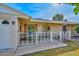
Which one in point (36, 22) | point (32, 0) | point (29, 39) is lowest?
point (29, 39)

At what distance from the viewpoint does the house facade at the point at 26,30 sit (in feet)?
20.6

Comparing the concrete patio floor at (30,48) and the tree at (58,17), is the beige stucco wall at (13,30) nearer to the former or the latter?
the concrete patio floor at (30,48)

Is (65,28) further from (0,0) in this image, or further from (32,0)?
(0,0)

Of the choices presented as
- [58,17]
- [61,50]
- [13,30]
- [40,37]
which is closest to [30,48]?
[40,37]

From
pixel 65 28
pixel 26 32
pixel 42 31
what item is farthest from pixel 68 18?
pixel 26 32

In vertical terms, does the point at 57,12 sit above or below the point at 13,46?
above

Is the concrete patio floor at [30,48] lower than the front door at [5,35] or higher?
lower

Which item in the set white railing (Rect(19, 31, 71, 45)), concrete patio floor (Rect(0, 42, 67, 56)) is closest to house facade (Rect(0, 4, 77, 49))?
white railing (Rect(19, 31, 71, 45))

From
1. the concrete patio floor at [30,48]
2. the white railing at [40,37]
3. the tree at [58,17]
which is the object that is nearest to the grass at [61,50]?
the concrete patio floor at [30,48]

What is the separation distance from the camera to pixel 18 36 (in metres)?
6.33

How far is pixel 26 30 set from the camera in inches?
248

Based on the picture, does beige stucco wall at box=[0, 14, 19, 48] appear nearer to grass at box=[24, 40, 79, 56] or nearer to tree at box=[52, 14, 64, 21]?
grass at box=[24, 40, 79, 56]

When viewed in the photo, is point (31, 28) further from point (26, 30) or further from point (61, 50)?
point (61, 50)

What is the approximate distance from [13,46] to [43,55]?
817 mm
